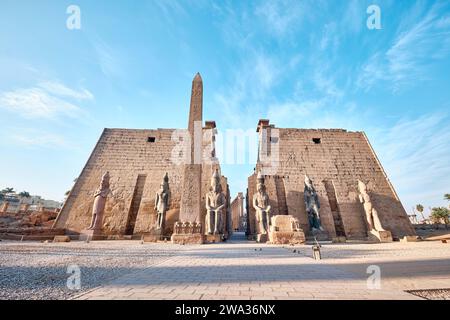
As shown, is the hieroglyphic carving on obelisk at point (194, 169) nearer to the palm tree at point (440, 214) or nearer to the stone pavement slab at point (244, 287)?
the stone pavement slab at point (244, 287)

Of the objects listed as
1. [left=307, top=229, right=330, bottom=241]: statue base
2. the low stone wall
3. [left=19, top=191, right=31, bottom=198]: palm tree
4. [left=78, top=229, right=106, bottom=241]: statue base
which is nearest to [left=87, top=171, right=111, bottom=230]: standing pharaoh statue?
[left=78, top=229, right=106, bottom=241]: statue base

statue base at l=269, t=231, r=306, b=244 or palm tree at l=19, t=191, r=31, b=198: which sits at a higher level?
palm tree at l=19, t=191, r=31, b=198

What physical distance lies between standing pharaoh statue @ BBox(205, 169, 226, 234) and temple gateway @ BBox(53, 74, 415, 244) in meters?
0.06

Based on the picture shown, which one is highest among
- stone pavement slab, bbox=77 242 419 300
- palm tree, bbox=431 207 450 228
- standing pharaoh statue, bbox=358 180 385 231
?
palm tree, bbox=431 207 450 228

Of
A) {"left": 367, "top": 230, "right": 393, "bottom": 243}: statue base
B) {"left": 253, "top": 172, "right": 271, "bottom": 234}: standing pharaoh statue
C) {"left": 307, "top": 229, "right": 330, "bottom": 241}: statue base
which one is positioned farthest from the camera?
{"left": 307, "top": 229, "right": 330, "bottom": 241}: statue base

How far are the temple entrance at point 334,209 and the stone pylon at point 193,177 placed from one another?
10.7 meters

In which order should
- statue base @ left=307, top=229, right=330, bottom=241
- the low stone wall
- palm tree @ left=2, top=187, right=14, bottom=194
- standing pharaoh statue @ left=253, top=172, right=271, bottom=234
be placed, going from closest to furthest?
the low stone wall < standing pharaoh statue @ left=253, top=172, right=271, bottom=234 < statue base @ left=307, top=229, right=330, bottom=241 < palm tree @ left=2, top=187, right=14, bottom=194

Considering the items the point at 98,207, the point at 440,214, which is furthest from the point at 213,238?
the point at 440,214

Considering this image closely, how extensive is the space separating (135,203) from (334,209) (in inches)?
568

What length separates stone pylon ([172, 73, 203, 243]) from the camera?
9.24 meters

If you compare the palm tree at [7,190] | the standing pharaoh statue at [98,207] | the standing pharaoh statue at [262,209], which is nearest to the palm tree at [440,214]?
the standing pharaoh statue at [262,209]

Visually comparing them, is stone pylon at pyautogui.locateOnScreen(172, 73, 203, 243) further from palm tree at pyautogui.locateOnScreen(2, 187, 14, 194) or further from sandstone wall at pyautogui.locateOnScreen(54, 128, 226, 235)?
palm tree at pyautogui.locateOnScreen(2, 187, 14, 194)

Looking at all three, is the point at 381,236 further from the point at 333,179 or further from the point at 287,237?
the point at 287,237
